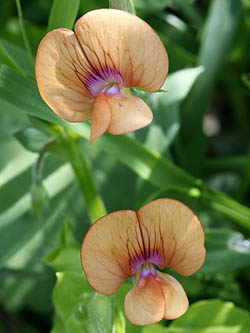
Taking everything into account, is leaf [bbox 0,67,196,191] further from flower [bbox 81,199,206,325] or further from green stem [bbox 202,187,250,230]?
flower [bbox 81,199,206,325]

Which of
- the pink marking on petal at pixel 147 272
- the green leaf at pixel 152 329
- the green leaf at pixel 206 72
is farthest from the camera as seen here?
the green leaf at pixel 206 72

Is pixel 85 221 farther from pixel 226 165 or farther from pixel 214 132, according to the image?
pixel 214 132

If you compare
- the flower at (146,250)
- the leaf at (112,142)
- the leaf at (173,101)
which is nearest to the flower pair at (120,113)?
the flower at (146,250)

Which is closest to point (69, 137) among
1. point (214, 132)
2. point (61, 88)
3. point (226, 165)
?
point (61, 88)

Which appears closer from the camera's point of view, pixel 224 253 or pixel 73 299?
pixel 73 299

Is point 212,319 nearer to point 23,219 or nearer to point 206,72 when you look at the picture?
point 23,219

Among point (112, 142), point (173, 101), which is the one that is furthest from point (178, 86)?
point (112, 142)

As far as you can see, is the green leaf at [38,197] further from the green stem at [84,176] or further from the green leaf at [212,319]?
the green leaf at [212,319]
